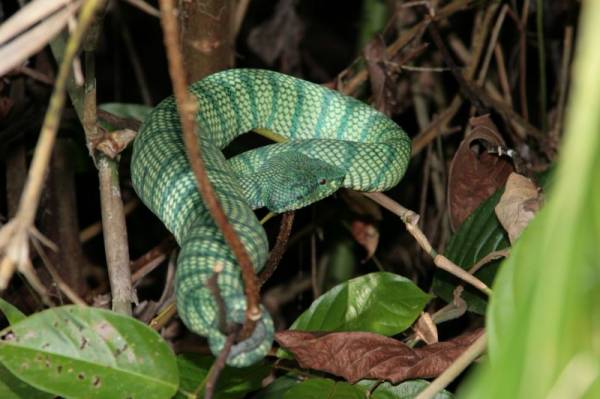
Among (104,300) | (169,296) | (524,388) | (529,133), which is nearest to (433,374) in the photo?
(169,296)

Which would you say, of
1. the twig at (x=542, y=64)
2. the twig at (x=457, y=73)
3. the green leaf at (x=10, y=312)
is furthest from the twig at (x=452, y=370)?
the twig at (x=542, y=64)

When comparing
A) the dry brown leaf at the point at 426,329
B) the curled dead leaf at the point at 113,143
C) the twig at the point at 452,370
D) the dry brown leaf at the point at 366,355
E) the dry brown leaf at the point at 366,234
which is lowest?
the dry brown leaf at the point at 366,234

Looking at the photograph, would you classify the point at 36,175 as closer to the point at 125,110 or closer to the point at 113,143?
the point at 113,143

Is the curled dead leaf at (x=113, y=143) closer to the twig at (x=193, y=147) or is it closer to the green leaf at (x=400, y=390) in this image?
the green leaf at (x=400, y=390)


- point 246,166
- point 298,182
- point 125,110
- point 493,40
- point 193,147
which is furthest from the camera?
point 493,40

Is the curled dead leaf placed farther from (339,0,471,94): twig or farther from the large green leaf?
the large green leaf

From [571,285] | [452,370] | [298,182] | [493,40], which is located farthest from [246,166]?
[571,285]
